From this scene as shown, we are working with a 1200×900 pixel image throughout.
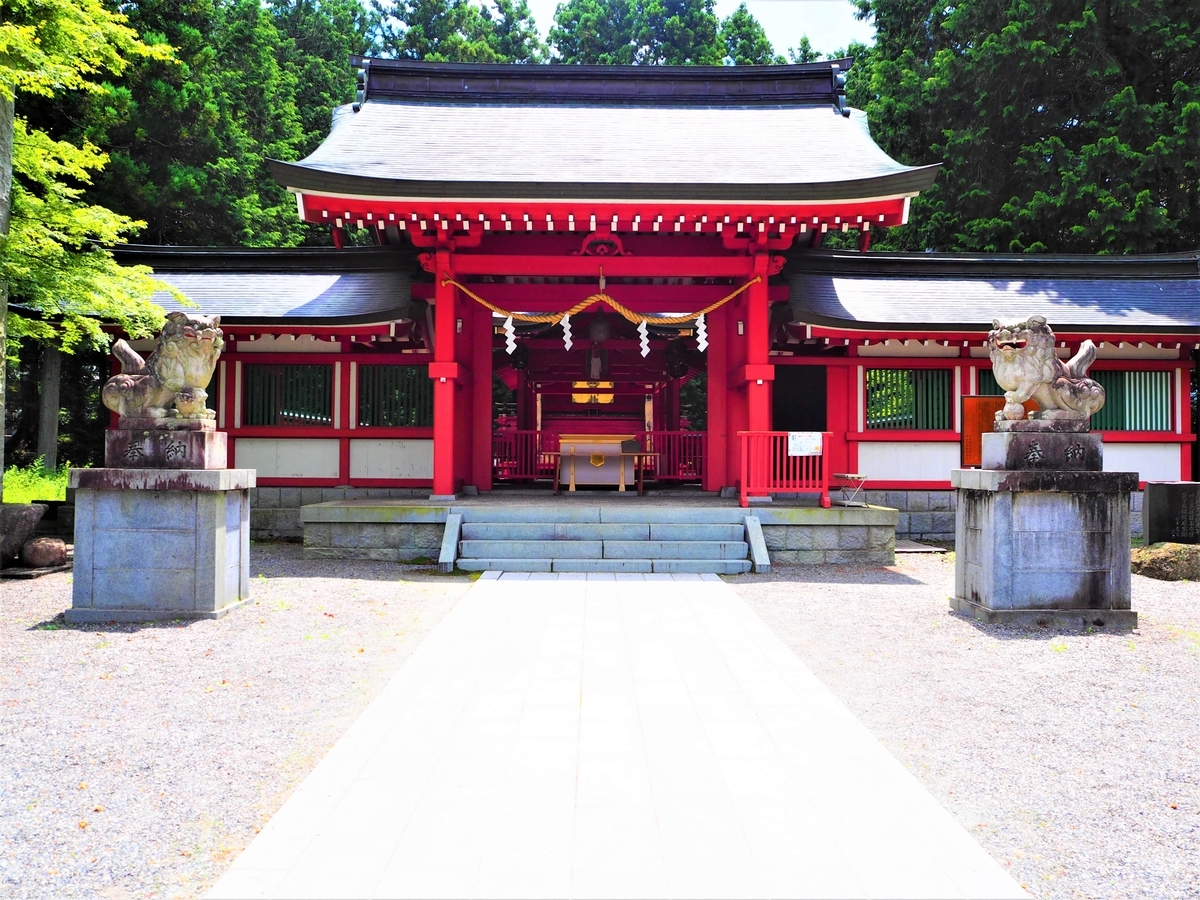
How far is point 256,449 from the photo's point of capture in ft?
40.4

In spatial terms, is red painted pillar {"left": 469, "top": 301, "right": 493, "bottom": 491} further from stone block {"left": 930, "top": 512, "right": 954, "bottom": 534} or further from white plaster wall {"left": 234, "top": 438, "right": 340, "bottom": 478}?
stone block {"left": 930, "top": 512, "right": 954, "bottom": 534}

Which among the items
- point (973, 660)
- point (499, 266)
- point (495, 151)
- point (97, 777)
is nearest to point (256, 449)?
point (499, 266)

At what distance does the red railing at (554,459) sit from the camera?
48.8ft

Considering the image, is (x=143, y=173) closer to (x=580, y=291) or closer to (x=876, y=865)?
(x=580, y=291)

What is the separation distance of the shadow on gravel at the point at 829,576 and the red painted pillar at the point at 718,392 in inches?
131

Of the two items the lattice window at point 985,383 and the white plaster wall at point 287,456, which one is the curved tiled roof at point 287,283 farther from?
the lattice window at point 985,383

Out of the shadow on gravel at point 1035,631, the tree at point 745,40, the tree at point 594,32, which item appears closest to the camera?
the shadow on gravel at point 1035,631

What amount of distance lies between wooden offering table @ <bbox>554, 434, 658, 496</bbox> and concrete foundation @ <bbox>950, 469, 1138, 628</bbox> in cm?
670

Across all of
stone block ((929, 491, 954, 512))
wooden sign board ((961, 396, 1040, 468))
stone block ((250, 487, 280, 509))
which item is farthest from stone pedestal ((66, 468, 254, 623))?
stone block ((929, 491, 954, 512))

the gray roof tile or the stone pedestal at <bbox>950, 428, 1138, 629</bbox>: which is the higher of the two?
the gray roof tile

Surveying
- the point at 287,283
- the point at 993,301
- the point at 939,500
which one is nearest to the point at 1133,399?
the point at 993,301

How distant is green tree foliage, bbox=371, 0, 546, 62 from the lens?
39.1m

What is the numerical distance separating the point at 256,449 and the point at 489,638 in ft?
26.6

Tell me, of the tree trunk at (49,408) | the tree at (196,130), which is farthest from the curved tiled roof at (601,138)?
the tree trunk at (49,408)
